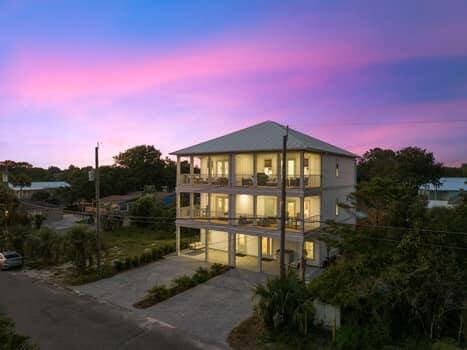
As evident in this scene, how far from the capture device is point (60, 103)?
22.0 meters

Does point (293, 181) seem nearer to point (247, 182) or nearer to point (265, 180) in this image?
point (265, 180)

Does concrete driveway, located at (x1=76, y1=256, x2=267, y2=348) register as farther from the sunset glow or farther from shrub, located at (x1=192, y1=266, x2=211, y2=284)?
the sunset glow

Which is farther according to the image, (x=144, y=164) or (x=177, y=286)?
(x=144, y=164)

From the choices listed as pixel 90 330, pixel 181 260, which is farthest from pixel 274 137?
pixel 90 330

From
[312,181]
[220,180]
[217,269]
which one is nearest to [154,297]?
[217,269]

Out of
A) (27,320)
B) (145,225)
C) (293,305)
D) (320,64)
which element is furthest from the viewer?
(145,225)

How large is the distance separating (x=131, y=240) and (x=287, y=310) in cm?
2144

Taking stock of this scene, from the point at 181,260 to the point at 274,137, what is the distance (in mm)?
10959

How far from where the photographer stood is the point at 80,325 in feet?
35.7

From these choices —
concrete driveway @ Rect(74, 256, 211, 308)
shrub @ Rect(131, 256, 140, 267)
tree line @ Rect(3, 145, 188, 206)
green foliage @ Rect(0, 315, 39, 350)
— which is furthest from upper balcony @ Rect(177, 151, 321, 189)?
tree line @ Rect(3, 145, 188, 206)

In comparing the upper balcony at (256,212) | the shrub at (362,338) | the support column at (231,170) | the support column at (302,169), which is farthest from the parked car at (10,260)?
the shrub at (362,338)

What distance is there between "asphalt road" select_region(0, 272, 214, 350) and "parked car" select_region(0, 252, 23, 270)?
18.6ft

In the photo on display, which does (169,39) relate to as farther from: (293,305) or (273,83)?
(293,305)

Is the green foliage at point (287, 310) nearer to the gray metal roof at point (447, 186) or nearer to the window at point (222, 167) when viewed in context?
the window at point (222, 167)
